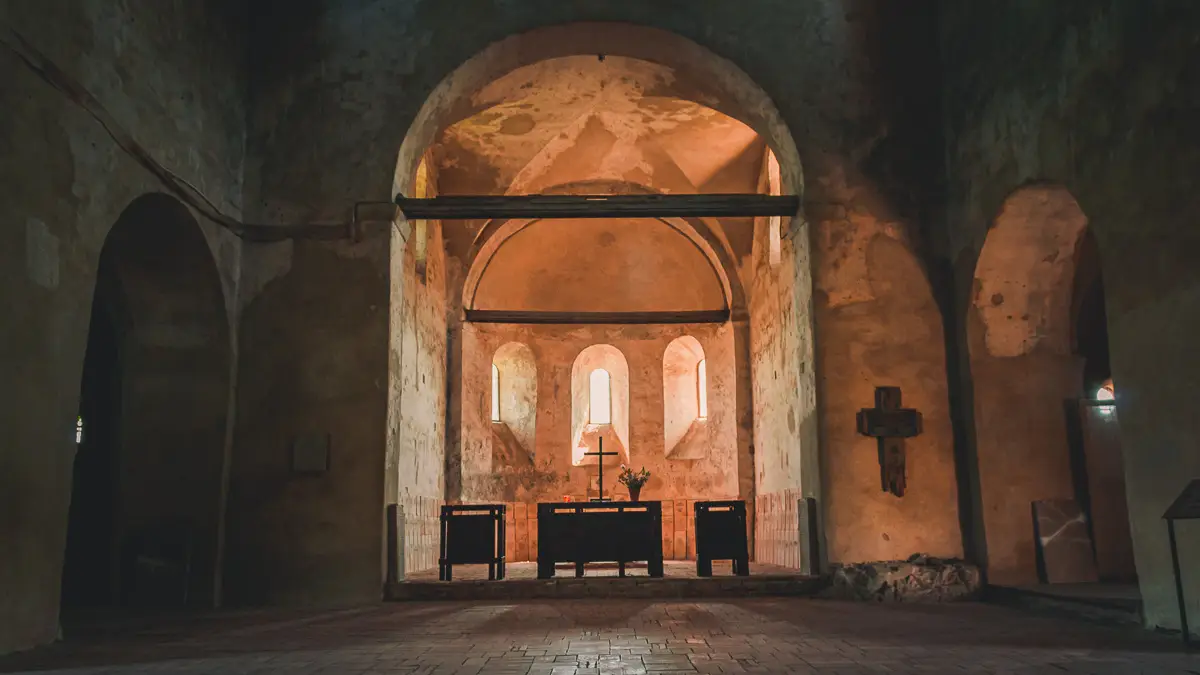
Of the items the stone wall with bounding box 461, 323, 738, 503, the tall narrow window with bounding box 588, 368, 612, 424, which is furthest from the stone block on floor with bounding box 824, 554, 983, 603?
the tall narrow window with bounding box 588, 368, 612, 424

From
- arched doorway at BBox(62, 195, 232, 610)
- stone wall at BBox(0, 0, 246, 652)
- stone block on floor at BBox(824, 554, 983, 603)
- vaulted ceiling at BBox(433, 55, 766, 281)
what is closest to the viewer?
stone wall at BBox(0, 0, 246, 652)

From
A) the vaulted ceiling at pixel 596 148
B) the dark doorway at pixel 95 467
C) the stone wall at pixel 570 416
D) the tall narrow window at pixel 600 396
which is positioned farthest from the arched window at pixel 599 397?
the dark doorway at pixel 95 467

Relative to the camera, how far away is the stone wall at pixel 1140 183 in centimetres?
572

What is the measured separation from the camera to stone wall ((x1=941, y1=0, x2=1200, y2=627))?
5.72 meters

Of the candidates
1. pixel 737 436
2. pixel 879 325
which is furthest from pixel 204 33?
pixel 737 436

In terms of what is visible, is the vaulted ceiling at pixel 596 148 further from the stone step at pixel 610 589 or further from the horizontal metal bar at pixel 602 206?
the stone step at pixel 610 589

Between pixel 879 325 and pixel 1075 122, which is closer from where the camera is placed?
pixel 1075 122

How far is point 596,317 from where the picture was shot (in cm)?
1638

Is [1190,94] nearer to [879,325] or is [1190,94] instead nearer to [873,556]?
[879,325]

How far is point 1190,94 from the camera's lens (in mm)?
5656

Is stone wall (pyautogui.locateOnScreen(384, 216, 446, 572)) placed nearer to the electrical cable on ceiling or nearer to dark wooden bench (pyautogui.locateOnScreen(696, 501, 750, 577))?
the electrical cable on ceiling

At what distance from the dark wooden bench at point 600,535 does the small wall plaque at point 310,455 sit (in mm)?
2216

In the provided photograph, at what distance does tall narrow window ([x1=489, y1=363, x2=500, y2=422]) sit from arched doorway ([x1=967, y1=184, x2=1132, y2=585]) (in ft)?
31.8

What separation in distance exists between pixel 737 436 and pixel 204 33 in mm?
9490
